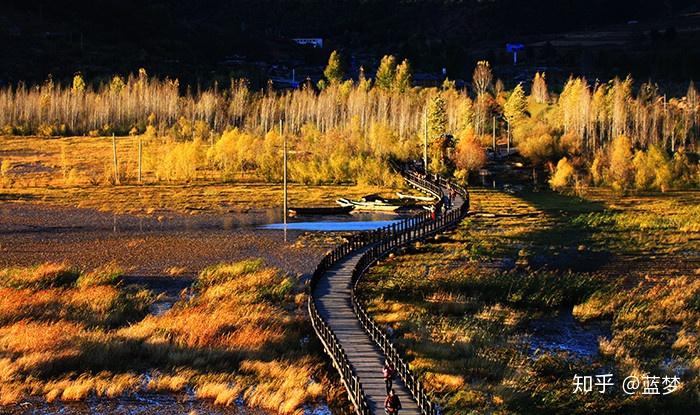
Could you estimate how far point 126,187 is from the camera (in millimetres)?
80875

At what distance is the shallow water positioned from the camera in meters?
32.9

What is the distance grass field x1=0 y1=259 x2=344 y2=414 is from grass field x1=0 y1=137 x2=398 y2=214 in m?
29.1

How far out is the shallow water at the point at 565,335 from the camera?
32938 mm

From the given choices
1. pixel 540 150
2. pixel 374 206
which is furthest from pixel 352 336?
pixel 540 150

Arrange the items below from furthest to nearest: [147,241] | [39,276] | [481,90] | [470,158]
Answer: [481,90], [470,158], [147,241], [39,276]

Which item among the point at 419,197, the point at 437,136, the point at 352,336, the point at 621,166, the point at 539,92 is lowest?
the point at 352,336

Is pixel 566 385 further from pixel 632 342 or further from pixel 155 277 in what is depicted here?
pixel 155 277

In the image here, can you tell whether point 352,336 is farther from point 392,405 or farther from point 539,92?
point 539,92

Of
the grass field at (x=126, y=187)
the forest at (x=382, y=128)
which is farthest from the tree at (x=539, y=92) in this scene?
the grass field at (x=126, y=187)

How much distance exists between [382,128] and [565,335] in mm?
59767

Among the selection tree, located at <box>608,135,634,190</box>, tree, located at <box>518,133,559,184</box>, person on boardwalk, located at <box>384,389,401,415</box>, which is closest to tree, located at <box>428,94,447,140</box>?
tree, located at <box>518,133,559,184</box>

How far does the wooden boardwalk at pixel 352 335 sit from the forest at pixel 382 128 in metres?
44.7

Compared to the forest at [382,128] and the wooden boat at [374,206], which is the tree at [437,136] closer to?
the forest at [382,128]

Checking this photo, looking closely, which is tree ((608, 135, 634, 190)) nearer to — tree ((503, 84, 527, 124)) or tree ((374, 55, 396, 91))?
tree ((503, 84, 527, 124))
